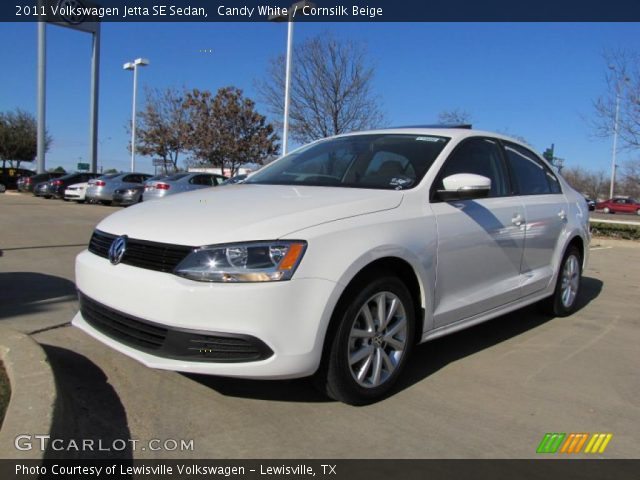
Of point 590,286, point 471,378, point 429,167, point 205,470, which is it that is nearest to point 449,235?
point 429,167

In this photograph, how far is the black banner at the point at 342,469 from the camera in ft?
8.20

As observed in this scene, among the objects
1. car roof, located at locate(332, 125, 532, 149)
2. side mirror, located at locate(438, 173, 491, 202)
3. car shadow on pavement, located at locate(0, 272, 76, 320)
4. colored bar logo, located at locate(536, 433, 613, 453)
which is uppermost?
car roof, located at locate(332, 125, 532, 149)

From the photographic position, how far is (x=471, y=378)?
377 centimetres

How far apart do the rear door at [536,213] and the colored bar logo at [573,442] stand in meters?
1.69

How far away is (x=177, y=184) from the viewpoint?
1775 centimetres

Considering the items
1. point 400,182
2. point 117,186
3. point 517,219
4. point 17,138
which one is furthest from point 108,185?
point 17,138

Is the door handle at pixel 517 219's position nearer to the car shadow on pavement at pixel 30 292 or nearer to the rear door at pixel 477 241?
the rear door at pixel 477 241

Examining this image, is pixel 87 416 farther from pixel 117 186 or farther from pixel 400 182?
pixel 117 186

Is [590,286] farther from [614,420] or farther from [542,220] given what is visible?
[614,420]

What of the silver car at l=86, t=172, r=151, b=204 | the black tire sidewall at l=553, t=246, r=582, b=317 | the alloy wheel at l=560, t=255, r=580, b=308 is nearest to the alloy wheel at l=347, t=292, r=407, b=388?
the black tire sidewall at l=553, t=246, r=582, b=317

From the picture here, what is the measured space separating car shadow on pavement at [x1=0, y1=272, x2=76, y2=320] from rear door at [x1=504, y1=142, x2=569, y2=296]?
4307 millimetres

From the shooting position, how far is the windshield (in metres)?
3.80

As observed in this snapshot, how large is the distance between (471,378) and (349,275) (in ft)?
4.66

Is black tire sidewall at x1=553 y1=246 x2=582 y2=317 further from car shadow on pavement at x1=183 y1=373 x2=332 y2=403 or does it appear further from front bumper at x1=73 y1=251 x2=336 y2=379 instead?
front bumper at x1=73 y1=251 x2=336 y2=379
